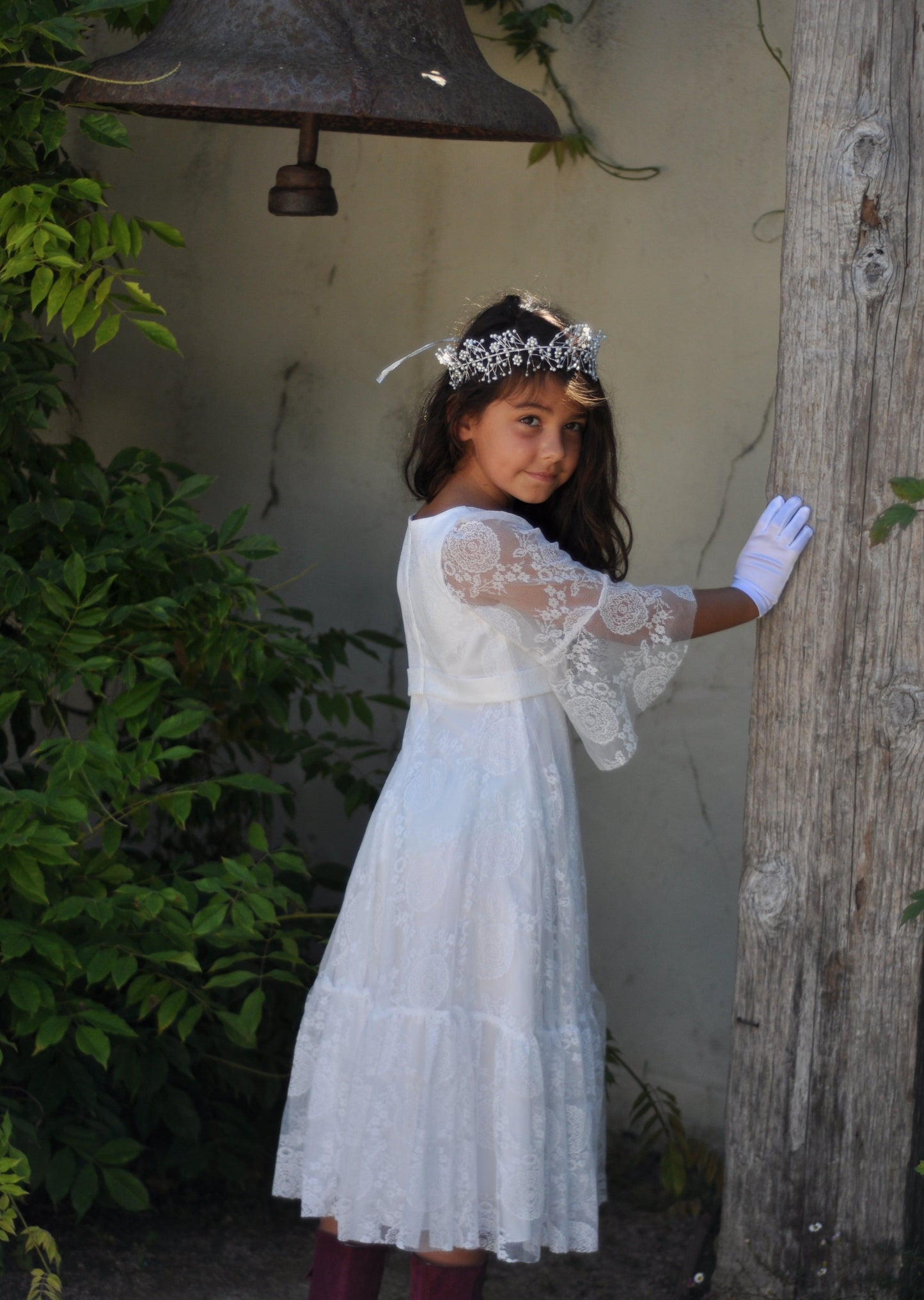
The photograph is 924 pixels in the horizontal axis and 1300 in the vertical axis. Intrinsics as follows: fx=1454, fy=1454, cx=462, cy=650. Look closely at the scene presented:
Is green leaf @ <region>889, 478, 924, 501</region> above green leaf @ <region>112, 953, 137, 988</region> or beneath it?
above

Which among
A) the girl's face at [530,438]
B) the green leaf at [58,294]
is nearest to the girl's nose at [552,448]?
the girl's face at [530,438]

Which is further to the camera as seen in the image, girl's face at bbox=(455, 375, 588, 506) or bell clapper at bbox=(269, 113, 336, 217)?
bell clapper at bbox=(269, 113, 336, 217)

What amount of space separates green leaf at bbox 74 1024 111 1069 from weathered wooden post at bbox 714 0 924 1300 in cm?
103

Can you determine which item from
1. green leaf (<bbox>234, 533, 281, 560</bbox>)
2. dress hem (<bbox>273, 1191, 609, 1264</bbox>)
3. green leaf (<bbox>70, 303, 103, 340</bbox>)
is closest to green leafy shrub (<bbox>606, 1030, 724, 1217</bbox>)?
dress hem (<bbox>273, 1191, 609, 1264</bbox>)

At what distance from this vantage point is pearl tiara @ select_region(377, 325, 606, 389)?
217 centimetres

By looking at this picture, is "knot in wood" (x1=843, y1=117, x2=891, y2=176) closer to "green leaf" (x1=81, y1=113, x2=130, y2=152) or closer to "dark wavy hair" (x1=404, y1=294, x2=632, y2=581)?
"dark wavy hair" (x1=404, y1=294, x2=632, y2=581)

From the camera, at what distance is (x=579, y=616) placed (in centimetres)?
207

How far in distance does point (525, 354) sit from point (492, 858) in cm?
75

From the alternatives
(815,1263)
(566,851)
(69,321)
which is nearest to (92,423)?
(69,321)

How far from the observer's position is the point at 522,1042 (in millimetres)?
2109

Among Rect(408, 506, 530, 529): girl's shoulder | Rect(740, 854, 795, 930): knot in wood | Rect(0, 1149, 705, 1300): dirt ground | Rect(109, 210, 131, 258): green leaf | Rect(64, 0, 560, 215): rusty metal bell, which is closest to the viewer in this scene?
Rect(64, 0, 560, 215): rusty metal bell

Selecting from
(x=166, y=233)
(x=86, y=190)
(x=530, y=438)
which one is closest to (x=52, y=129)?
(x=86, y=190)

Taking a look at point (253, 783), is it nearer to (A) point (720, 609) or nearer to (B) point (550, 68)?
(A) point (720, 609)

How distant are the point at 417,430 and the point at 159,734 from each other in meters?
0.66
